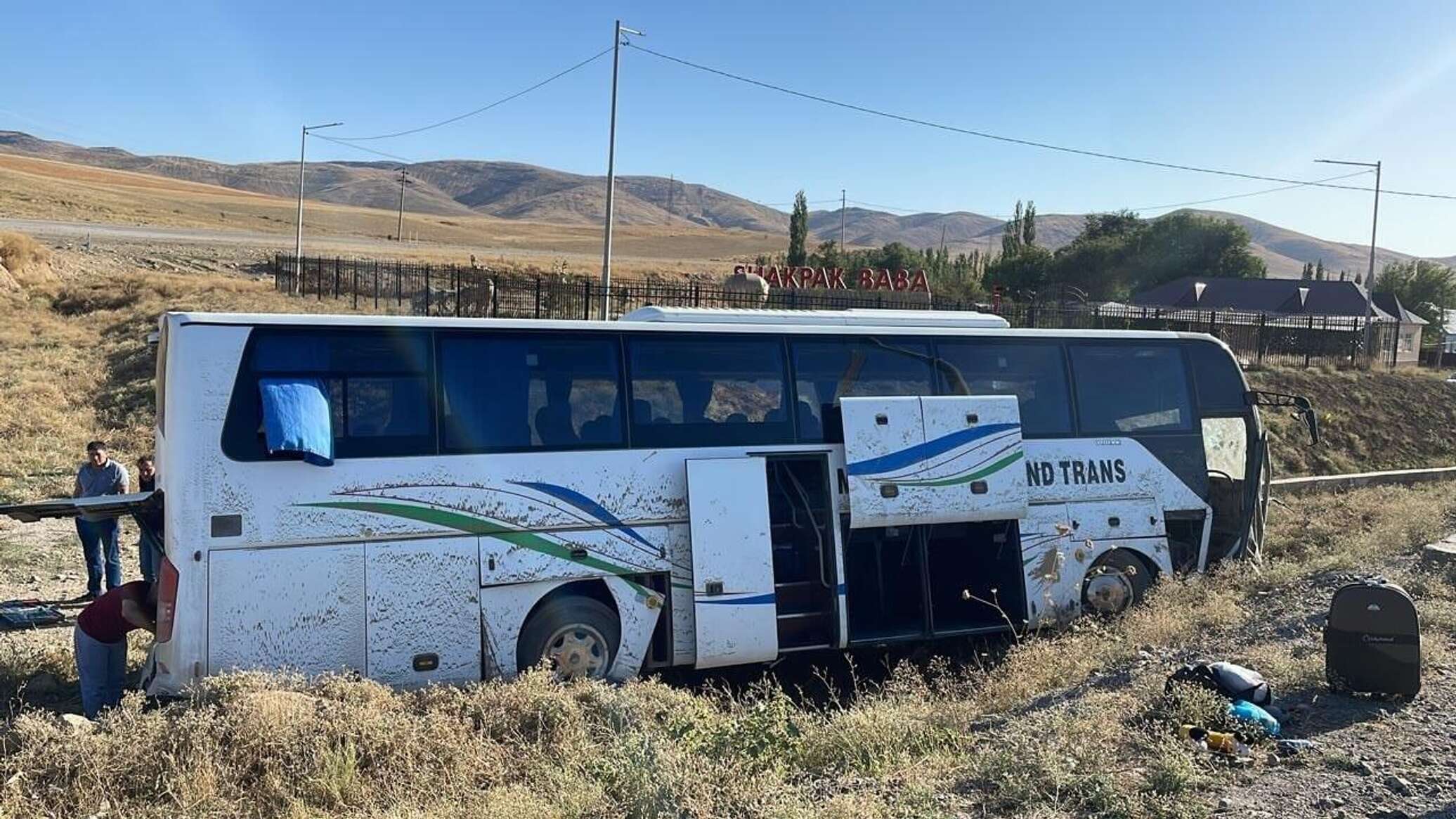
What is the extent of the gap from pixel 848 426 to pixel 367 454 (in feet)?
12.2

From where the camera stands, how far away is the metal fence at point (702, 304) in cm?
3022

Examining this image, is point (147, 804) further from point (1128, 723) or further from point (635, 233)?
point (635, 233)

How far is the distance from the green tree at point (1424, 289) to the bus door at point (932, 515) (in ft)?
252

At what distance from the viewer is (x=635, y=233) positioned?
14325cm

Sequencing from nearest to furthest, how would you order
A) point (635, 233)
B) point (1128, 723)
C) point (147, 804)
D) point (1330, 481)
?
point (147, 804)
point (1128, 723)
point (1330, 481)
point (635, 233)

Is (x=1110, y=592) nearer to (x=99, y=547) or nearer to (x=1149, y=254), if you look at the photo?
(x=99, y=547)

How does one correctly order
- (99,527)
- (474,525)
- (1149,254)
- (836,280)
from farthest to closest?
(1149,254)
(836,280)
(99,527)
(474,525)

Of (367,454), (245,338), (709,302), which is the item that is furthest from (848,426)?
(709,302)

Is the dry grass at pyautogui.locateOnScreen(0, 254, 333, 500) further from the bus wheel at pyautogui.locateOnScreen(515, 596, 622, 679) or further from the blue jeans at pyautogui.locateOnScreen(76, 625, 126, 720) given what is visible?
the bus wheel at pyautogui.locateOnScreen(515, 596, 622, 679)

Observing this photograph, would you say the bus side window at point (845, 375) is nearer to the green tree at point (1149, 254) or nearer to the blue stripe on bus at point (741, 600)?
the blue stripe on bus at point (741, 600)

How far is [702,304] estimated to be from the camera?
3709cm

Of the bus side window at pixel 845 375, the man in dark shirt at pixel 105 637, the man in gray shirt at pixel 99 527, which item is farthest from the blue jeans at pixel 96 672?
the bus side window at pixel 845 375

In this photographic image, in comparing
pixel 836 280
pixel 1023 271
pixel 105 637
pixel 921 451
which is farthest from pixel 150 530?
pixel 1023 271

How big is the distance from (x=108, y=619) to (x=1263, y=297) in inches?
2847
